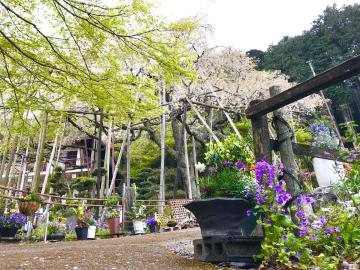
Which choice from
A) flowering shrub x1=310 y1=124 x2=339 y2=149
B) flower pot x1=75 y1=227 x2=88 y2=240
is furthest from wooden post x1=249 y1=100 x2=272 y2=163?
flower pot x1=75 y1=227 x2=88 y2=240

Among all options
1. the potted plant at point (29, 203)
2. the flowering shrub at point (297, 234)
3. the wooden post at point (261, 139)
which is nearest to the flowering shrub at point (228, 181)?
the wooden post at point (261, 139)

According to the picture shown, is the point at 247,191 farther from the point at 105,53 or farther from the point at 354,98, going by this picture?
the point at 354,98

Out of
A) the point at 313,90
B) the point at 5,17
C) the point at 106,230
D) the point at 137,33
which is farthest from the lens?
the point at 106,230

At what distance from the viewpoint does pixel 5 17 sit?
4.09 metres

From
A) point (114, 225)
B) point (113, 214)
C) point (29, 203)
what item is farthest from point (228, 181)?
point (113, 214)

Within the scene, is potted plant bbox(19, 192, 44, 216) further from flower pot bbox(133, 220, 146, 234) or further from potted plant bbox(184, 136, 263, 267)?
potted plant bbox(184, 136, 263, 267)

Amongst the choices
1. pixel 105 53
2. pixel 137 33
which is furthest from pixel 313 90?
pixel 105 53

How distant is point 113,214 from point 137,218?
0.81m

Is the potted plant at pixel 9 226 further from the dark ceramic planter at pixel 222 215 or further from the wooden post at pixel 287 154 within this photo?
the wooden post at pixel 287 154

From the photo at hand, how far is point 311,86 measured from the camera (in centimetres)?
242

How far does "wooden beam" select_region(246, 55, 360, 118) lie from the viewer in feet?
7.16

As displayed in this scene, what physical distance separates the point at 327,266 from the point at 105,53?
3708mm

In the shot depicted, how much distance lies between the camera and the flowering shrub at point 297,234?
225 cm

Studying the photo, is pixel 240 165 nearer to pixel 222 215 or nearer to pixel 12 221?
pixel 222 215
